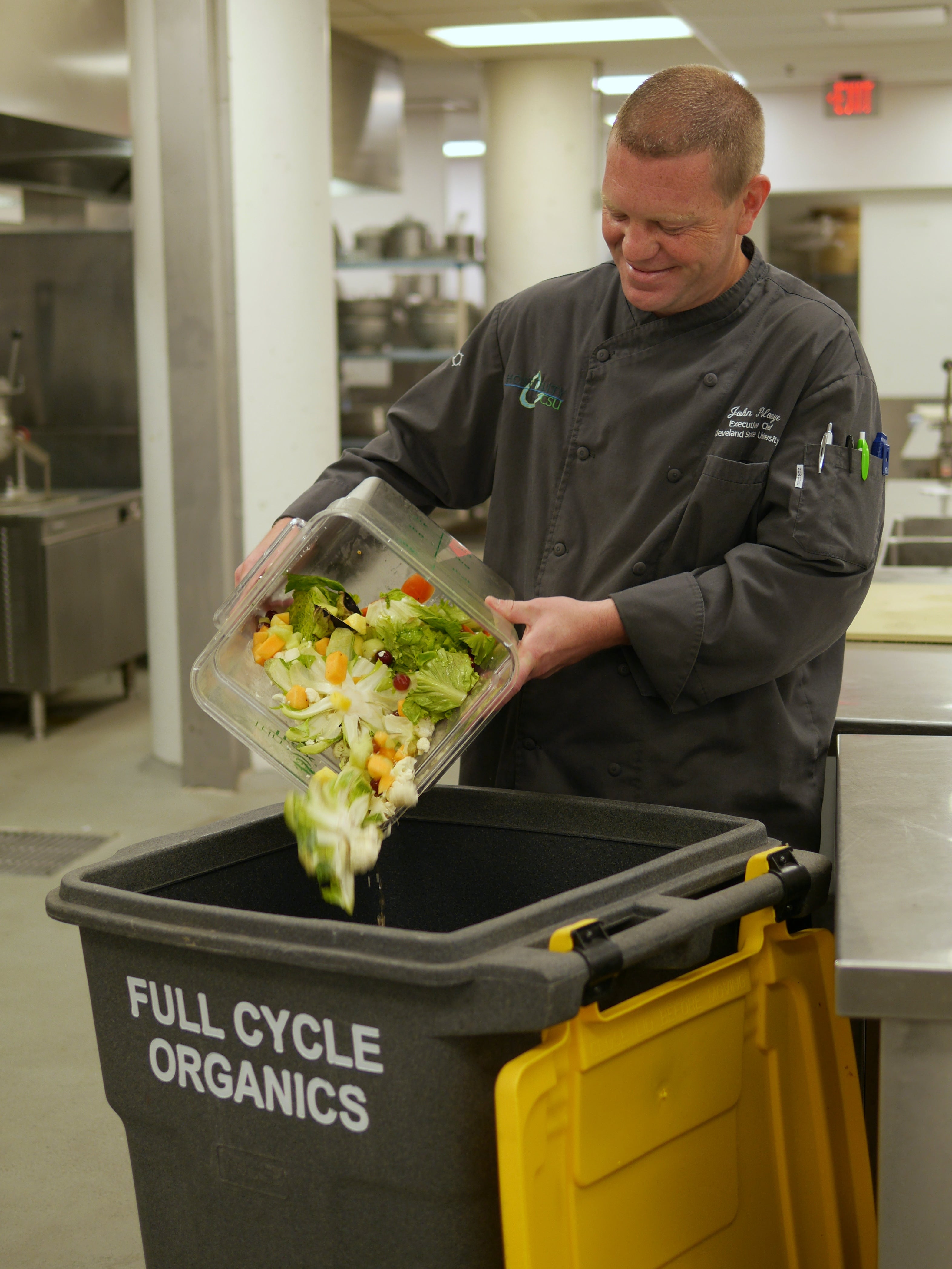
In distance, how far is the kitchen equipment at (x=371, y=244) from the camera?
23.3 feet

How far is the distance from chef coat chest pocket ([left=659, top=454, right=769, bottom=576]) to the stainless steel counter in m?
0.36

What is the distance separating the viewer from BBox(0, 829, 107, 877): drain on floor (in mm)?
3633

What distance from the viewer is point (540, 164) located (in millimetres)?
6801

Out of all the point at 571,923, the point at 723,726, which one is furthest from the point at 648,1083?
the point at 723,726

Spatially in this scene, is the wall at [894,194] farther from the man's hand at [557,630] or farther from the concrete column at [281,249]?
the man's hand at [557,630]

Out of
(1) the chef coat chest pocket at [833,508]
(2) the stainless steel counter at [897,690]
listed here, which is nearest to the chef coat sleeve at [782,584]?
(1) the chef coat chest pocket at [833,508]

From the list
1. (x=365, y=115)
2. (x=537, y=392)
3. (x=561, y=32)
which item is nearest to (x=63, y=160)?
(x=365, y=115)

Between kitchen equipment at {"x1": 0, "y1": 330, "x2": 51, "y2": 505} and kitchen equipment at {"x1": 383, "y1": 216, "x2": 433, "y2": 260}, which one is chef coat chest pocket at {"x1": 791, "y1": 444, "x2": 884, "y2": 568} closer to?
kitchen equipment at {"x1": 0, "y1": 330, "x2": 51, "y2": 505}

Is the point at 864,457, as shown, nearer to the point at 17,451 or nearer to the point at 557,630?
the point at 557,630

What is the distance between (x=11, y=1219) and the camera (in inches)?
82.9

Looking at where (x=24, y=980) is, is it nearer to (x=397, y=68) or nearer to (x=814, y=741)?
(x=814, y=741)

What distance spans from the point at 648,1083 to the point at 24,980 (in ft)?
7.23

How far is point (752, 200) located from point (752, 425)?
0.24m

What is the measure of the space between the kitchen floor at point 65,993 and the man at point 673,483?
1017mm
